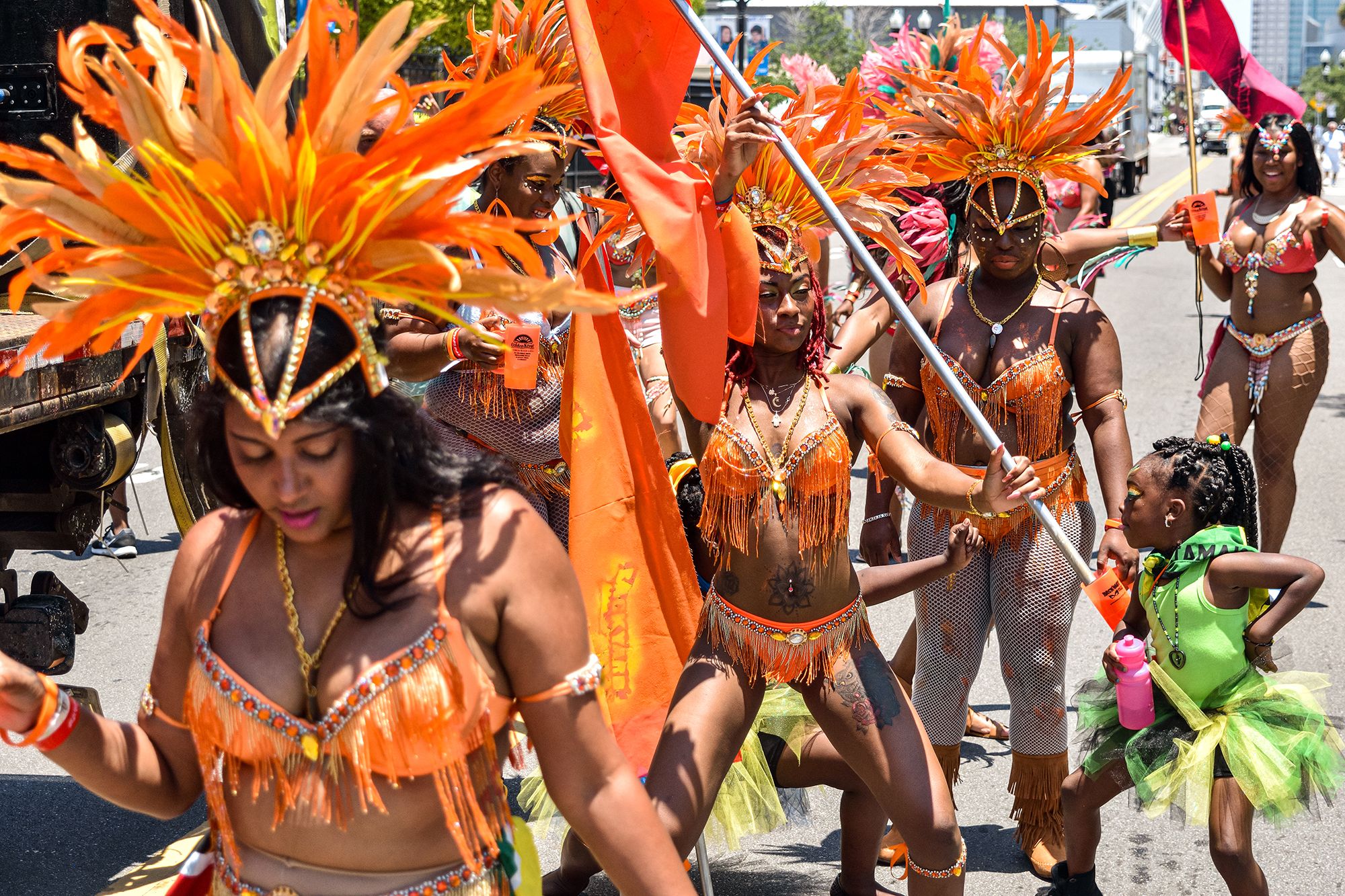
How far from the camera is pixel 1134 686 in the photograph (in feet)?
12.2

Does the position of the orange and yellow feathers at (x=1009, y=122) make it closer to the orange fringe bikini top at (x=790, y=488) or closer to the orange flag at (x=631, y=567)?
the orange fringe bikini top at (x=790, y=488)

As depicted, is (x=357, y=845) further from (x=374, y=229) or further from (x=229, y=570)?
(x=374, y=229)

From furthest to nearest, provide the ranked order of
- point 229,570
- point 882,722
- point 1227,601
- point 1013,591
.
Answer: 1. point 1013,591
2. point 1227,601
3. point 882,722
4. point 229,570

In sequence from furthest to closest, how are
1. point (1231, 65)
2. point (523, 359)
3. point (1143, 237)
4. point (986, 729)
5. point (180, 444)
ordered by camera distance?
point (1231, 65)
point (986, 729)
point (1143, 237)
point (180, 444)
point (523, 359)

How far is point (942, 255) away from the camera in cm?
644

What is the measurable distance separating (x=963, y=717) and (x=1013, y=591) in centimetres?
45

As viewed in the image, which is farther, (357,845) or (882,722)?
(882,722)

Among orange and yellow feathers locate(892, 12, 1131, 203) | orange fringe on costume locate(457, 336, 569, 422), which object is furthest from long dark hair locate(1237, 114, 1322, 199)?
orange fringe on costume locate(457, 336, 569, 422)

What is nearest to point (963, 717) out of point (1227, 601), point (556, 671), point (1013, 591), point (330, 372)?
point (1013, 591)

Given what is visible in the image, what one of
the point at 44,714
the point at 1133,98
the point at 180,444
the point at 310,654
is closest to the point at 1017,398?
the point at 180,444

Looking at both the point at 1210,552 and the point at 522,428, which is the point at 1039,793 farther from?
the point at 522,428

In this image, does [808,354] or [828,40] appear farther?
[828,40]

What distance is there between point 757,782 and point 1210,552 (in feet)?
4.58

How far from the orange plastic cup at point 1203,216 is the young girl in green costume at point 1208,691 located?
1175 mm
